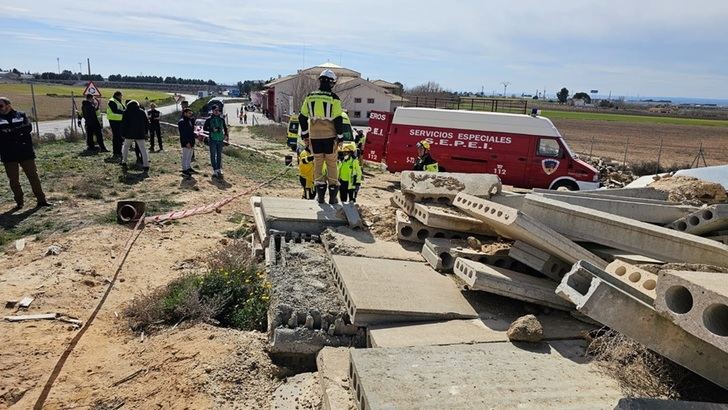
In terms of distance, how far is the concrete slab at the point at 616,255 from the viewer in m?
4.61

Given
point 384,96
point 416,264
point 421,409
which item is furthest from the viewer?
point 384,96

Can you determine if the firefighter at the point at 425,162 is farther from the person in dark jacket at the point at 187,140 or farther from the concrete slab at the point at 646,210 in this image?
the person in dark jacket at the point at 187,140

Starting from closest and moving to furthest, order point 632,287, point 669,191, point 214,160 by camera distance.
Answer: point 632,287 → point 669,191 → point 214,160

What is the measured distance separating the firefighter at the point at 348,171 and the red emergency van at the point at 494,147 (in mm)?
6612

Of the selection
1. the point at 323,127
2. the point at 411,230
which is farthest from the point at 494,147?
the point at 411,230

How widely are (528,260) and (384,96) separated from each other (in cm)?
5169

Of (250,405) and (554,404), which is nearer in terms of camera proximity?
(554,404)

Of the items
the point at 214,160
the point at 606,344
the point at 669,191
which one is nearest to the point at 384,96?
the point at 214,160

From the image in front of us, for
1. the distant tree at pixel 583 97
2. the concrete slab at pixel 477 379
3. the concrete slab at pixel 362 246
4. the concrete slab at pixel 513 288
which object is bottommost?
the concrete slab at pixel 477 379

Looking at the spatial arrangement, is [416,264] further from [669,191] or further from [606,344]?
[669,191]

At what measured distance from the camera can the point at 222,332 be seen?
466 cm

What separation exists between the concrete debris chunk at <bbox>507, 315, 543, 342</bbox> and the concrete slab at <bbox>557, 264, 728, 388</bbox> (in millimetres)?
553

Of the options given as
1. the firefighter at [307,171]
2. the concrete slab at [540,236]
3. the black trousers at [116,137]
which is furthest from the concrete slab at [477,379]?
the black trousers at [116,137]

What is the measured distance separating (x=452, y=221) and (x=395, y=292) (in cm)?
153
